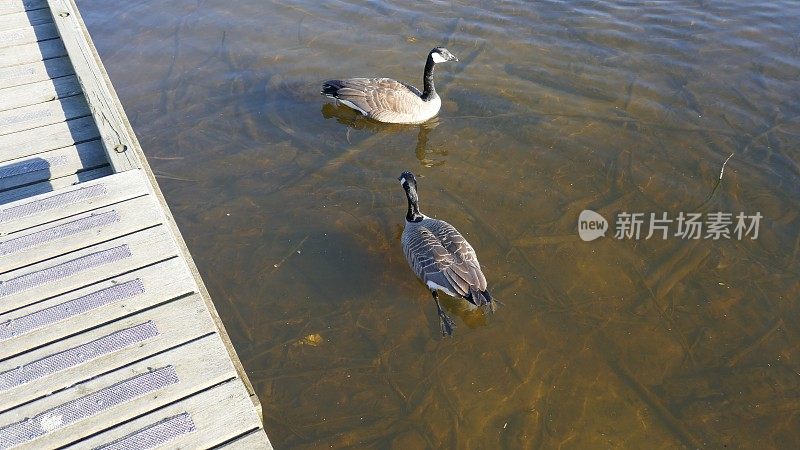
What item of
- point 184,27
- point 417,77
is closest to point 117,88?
point 184,27

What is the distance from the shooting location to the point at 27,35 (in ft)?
23.5

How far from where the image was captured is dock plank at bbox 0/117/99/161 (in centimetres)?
558

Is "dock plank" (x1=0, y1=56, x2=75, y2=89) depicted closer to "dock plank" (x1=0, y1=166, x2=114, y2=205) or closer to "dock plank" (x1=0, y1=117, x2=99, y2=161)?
"dock plank" (x1=0, y1=117, x2=99, y2=161)

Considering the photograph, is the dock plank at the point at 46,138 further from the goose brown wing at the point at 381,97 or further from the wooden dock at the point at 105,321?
the goose brown wing at the point at 381,97

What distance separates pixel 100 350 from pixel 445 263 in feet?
10.4

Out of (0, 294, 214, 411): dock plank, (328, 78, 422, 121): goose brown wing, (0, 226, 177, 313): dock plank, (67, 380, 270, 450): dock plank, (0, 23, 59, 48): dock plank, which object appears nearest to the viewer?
(67, 380, 270, 450): dock plank

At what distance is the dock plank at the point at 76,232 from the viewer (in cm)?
428

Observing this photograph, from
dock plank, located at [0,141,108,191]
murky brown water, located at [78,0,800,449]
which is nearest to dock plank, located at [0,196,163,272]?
dock plank, located at [0,141,108,191]

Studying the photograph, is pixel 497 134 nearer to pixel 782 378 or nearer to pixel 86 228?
pixel 782 378

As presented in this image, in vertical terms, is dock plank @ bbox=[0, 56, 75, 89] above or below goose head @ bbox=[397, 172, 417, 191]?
above

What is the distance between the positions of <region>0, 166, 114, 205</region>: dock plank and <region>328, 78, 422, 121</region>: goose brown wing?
3848 mm

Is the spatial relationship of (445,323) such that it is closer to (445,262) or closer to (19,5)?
(445,262)

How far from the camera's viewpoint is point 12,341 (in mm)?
3766

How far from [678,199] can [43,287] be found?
21.9 ft
